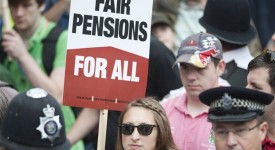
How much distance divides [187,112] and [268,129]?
88 cm

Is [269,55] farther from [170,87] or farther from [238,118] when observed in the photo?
[170,87]

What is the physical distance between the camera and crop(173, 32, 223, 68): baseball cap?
27.1ft

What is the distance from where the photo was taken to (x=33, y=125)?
6312 millimetres

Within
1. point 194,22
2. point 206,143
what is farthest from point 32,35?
point 206,143

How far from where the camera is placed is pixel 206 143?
8070 millimetres

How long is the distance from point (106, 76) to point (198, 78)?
675mm

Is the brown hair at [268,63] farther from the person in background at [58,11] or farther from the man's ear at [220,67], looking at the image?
the person in background at [58,11]

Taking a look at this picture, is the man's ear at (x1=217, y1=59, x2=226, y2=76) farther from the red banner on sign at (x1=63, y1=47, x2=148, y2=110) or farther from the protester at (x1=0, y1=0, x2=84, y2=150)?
the protester at (x1=0, y1=0, x2=84, y2=150)

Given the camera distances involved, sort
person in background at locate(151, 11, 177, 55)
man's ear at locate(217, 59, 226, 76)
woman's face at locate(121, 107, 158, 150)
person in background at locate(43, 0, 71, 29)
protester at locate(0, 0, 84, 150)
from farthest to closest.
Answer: person in background at locate(43, 0, 71, 29)
person in background at locate(151, 11, 177, 55)
protester at locate(0, 0, 84, 150)
man's ear at locate(217, 59, 226, 76)
woman's face at locate(121, 107, 158, 150)

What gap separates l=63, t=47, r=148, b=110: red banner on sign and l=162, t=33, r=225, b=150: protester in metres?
0.32

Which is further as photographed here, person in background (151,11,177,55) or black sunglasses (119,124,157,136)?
person in background (151,11,177,55)

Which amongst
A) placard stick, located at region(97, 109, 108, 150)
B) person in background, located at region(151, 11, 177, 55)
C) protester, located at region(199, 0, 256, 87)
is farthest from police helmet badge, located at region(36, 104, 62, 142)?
person in background, located at region(151, 11, 177, 55)

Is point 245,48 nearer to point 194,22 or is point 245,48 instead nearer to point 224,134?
point 194,22

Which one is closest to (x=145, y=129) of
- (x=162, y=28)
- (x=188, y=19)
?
(x=162, y=28)
